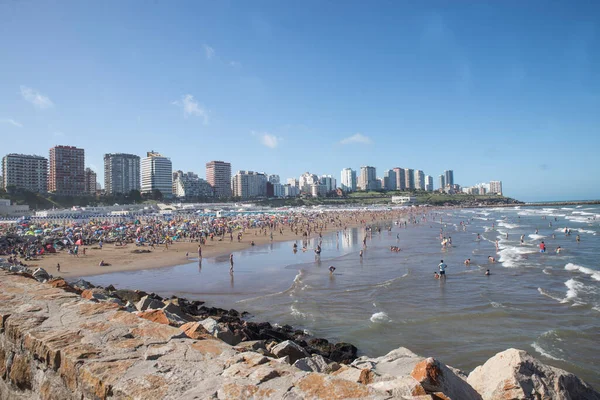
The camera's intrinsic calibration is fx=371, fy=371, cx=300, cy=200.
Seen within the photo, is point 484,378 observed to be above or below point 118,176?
below

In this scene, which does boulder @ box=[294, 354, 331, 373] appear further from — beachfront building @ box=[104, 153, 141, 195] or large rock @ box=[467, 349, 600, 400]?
beachfront building @ box=[104, 153, 141, 195]

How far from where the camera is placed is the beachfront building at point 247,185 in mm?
175000

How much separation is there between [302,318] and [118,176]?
488ft

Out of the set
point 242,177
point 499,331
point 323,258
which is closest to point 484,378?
point 499,331

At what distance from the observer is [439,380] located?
3.42 metres

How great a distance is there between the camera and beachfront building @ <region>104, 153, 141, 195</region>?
142m

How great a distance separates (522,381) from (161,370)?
409 centimetres

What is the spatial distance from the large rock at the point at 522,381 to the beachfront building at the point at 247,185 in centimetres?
16764

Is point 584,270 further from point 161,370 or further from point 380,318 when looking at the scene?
point 161,370

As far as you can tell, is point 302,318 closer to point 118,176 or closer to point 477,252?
point 477,252

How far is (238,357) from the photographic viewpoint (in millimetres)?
3375

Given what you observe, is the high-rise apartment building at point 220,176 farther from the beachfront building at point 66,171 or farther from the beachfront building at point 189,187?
the beachfront building at point 66,171

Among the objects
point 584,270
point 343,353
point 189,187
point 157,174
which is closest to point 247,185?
point 189,187

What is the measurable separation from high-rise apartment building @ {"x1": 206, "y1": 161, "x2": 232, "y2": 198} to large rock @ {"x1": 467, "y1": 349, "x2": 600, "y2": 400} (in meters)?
169
